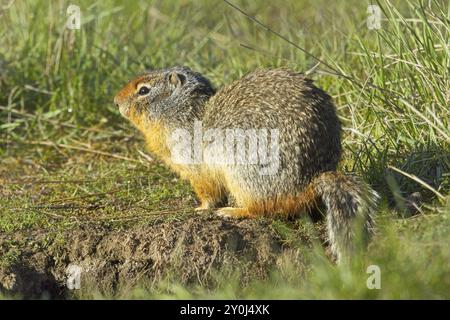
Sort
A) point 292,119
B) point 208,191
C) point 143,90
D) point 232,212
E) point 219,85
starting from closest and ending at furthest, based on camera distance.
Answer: point 292,119 < point 232,212 < point 208,191 < point 143,90 < point 219,85

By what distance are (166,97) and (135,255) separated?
1.27 m

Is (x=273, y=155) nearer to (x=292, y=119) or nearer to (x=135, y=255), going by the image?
(x=292, y=119)

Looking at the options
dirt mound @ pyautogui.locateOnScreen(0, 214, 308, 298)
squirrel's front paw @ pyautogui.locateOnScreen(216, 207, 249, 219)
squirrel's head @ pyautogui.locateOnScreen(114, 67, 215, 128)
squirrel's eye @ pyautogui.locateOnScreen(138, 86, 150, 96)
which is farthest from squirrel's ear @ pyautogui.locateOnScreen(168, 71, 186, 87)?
dirt mound @ pyautogui.locateOnScreen(0, 214, 308, 298)

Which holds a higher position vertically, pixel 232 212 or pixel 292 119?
pixel 292 119

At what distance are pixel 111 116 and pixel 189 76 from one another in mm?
1796

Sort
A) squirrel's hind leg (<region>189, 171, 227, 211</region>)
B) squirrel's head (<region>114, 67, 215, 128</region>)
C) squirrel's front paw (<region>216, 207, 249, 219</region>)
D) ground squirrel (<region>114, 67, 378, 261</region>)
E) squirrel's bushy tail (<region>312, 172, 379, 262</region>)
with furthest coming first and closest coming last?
squirrel's head (<region>114, 67, 215, 128</region>)
squirrel's hind leg (<region>189, 171, 227, 211</region>)
squirrel's front paw (<region>216, 207, 249, 219</region>)
ground squirrel (<region>114, 67, 378, 261</region>)
squirrel's bushy tail (<region>312, 172, 379, 262</region>)

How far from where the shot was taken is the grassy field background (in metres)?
4.54

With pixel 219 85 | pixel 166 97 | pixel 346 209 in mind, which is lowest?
pixel 346 209

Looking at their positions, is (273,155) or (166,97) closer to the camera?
(273,155)

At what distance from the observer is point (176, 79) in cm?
604

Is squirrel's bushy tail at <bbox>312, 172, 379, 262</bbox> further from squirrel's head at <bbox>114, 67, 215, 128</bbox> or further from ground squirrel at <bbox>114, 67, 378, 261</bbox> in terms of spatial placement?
squirrel's head at <bbox>114, 67, 215, 128</bbox>

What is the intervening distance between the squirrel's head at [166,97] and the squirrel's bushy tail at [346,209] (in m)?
1.27

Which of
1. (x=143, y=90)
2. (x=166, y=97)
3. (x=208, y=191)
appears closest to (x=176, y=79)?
(x=166, y=97)

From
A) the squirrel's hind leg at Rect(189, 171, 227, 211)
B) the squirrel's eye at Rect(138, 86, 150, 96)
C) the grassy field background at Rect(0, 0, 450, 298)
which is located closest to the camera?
the grassy field background at Rect(0, 0, 450, 298)
